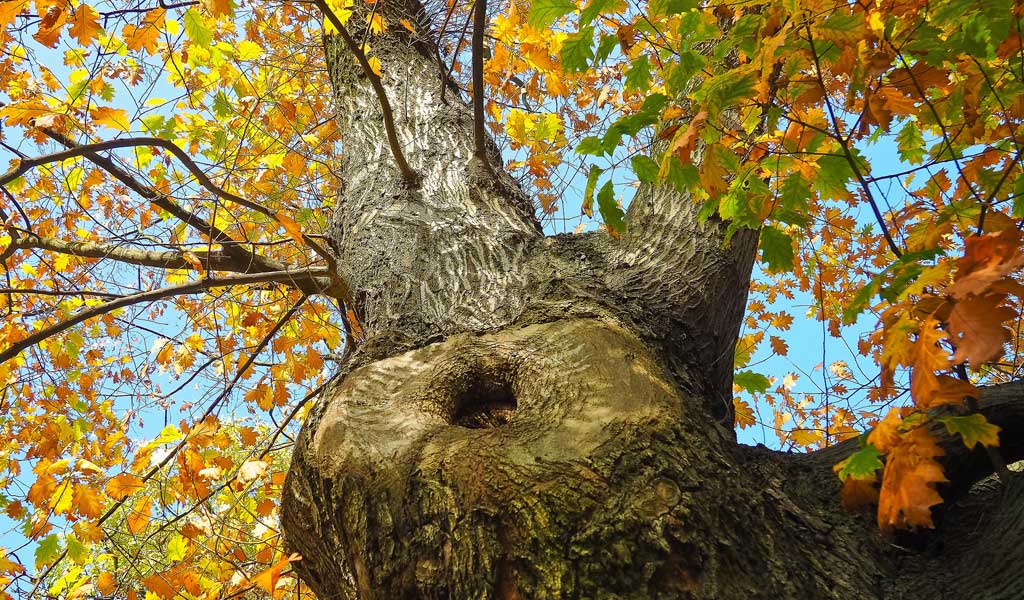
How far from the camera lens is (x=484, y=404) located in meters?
1.75

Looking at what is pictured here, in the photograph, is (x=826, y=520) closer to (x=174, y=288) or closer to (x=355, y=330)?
(x=355, y=330)

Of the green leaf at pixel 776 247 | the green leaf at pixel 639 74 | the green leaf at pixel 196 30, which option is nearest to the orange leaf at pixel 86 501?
the green leaf at pixel 196 30

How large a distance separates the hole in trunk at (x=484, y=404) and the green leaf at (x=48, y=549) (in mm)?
3088

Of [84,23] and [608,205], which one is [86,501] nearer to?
[84,23]

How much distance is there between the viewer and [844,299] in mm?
5805

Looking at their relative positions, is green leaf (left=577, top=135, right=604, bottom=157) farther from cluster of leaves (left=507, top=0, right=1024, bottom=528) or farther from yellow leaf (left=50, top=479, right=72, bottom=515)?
yellow leaf (left=50, top=479, right=72, bottom=515)

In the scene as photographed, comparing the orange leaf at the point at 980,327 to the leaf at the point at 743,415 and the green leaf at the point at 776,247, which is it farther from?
the leaf at the point at 743,415

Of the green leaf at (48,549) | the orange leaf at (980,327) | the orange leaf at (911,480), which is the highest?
the green leaf at (48,549)

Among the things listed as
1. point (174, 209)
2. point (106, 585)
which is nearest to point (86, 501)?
point (106, 585)

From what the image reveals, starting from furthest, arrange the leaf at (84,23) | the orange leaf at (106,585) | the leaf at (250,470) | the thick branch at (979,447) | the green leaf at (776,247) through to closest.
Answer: the orange leaf at (106,585), the leaf at (250,470), the leaf at (84,23), the green leaf at (776,247), the thick branch at (979,447)

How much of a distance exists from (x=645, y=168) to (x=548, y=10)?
0.57 m

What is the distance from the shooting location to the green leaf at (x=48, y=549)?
336 centimetres

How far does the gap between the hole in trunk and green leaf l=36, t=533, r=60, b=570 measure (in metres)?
3.09

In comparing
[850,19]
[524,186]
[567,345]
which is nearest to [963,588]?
[567,345]
